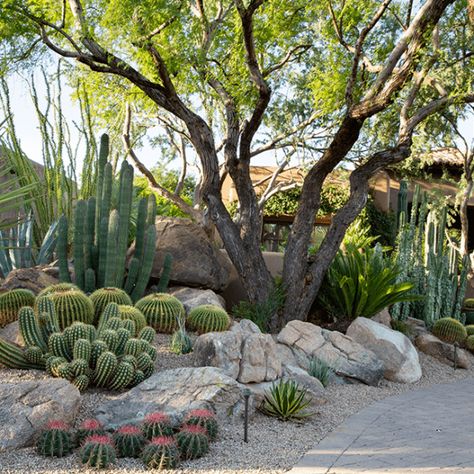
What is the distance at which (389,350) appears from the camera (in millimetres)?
10477

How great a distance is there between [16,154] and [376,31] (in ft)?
28.1

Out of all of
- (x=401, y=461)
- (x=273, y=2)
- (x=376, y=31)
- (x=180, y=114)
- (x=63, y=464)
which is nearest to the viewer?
(x=63, y=464)

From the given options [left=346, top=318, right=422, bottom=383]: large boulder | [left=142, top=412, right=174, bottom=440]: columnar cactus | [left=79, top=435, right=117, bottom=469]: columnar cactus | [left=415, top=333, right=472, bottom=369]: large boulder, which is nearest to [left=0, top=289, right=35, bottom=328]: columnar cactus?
[left=142, top=412, right=174, bottom=440]: columnar cactus

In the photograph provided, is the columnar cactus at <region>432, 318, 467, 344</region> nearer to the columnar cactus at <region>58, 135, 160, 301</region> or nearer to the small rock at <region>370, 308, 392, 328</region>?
the small rock at <region>370, 308, 392, 328</region>

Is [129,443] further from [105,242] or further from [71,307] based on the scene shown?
[105,242]

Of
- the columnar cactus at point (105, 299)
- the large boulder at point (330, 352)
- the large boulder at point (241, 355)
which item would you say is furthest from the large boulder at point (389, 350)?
the columnar cactus at point (105, 299)

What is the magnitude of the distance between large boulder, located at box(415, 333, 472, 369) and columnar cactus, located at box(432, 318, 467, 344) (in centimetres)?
62

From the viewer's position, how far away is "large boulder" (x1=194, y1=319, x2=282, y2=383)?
26.1 feet

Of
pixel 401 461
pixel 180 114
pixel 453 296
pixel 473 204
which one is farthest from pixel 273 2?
pixel 473 204

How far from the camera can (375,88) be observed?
37.7ft

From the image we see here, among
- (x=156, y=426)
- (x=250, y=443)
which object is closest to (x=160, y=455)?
(x=156, y=426)

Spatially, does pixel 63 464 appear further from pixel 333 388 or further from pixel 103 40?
pixel 103 40

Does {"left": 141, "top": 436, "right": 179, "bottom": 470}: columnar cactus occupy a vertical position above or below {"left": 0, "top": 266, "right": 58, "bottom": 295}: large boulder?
below

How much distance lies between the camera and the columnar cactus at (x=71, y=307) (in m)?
8.27
